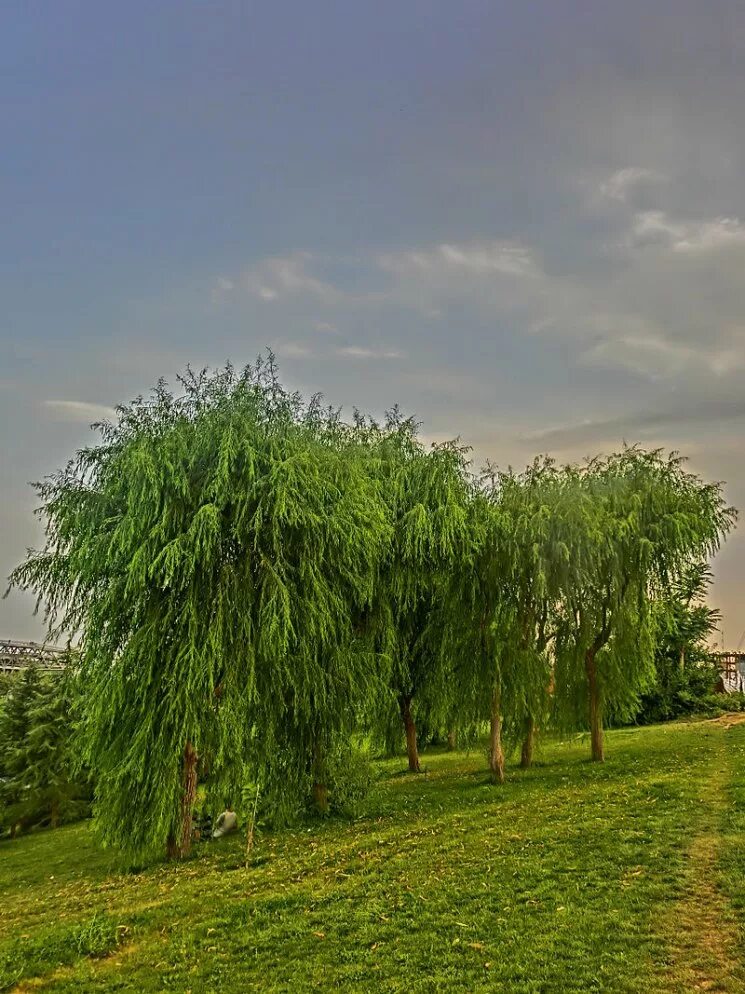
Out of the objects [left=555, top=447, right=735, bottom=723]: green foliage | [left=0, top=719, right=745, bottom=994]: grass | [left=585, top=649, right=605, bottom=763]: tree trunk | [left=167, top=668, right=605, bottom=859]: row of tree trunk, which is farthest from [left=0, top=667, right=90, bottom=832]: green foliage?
[left=555, top=447, right=735, bottom=723]: green foliage

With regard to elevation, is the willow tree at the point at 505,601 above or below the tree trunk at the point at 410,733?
above

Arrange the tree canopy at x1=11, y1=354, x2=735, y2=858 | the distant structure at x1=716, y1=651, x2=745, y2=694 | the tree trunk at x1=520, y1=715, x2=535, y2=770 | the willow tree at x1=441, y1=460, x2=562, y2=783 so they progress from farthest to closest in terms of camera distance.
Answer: the distant structure at x1=716, y1=651, x2=745, y2=694
the tree trunk at x1=520, y1=715, x2=535, y2=770
the willow tree at x1=441, y1=460, x2=562, y2=783
the tree canopy at x1=11, y1=354, x2=735, y2=858

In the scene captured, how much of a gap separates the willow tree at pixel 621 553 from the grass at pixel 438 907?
3.98 meters

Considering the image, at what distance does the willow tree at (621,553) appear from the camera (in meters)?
14.5

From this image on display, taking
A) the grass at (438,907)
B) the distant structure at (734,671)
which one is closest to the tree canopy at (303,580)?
the grass at (438,907)

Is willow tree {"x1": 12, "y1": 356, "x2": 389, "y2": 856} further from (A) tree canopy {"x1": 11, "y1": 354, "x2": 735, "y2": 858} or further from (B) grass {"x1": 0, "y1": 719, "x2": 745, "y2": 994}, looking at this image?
(B) grass {"x1": 0, "y1": 719, "x2": 745, "y2": 994}

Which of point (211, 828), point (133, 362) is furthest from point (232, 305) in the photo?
point (211, 828)

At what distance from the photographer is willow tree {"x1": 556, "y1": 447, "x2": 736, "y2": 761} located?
14.5 m

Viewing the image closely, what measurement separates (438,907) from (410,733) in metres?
12.2

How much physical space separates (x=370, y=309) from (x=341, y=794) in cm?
1257

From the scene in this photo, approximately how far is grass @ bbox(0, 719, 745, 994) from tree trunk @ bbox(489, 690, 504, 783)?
251 centimetres

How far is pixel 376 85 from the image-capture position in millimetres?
15672

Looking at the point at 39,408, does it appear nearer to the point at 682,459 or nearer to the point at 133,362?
the point at 133,362

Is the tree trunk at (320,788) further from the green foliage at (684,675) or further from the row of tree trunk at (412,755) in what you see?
the green foliage at (684,675)
